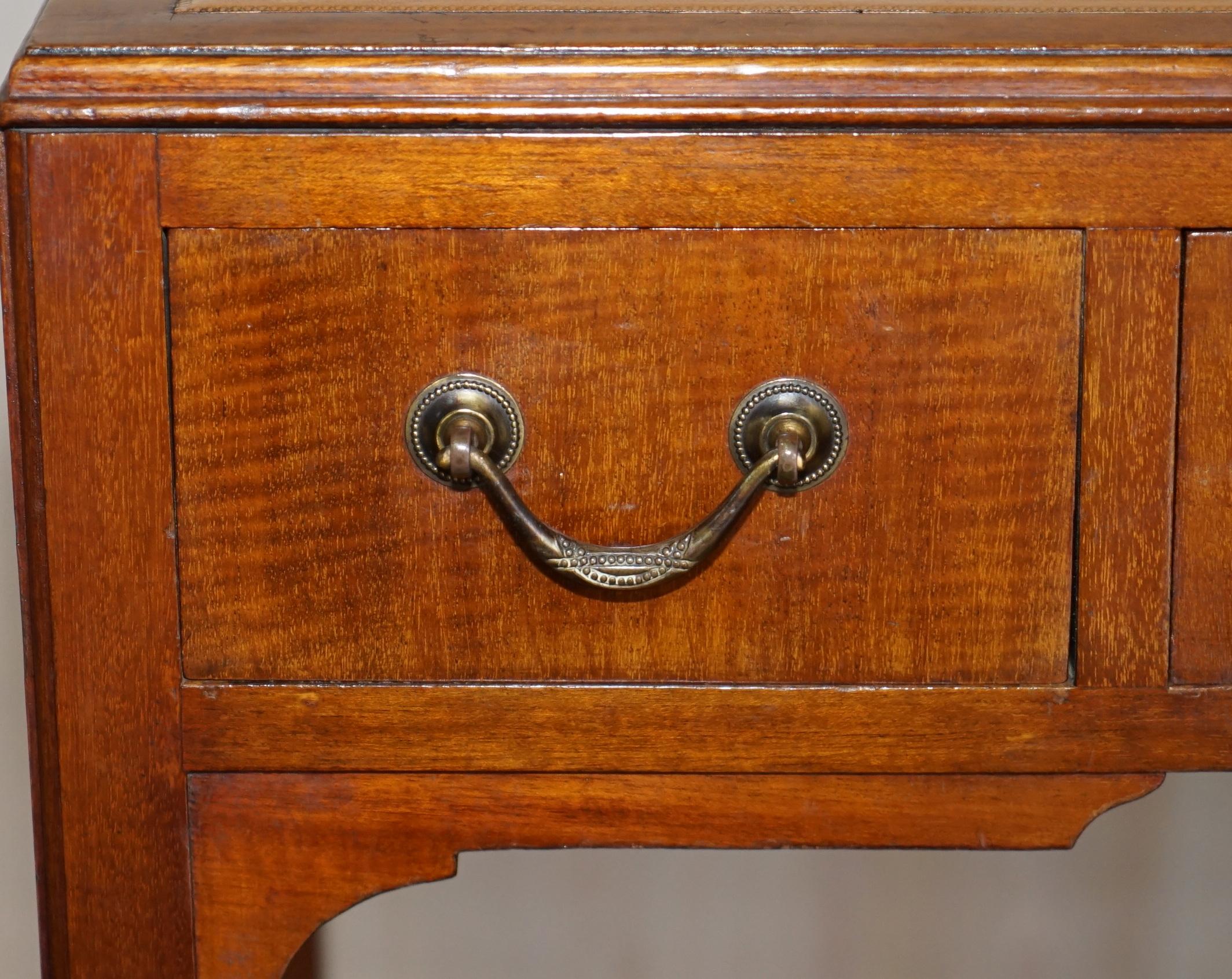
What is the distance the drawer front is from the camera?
0.55m

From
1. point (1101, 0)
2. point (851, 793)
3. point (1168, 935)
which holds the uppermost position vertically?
point (1101, 0)

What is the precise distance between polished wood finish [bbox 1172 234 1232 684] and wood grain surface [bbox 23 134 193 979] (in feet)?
1.25

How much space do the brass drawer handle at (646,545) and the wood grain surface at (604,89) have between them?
10cm

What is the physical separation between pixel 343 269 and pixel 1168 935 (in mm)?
974

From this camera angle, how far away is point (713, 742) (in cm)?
59

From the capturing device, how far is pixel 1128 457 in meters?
0.56

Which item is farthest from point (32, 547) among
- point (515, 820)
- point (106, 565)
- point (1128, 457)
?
point (1128, 457)

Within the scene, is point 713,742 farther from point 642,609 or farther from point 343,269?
point 343,269

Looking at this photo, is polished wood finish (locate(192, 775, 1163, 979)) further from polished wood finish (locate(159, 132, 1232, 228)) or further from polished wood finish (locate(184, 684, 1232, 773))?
polished wood finish (locate(159, 132, 1232, 228))

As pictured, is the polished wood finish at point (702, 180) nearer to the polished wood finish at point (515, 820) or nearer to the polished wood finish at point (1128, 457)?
the polished wood finish at point (1128, 457)

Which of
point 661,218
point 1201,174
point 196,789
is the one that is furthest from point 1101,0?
point 196,789

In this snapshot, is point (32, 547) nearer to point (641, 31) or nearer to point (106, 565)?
point (106, 565)

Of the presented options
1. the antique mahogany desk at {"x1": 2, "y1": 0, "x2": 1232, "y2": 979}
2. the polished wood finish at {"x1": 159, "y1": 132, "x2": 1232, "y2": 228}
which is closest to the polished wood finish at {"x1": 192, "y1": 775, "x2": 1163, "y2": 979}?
the antique mahogany desk at {"x1": 2, "y1": 0, "x2": 1232, "y2": 979}

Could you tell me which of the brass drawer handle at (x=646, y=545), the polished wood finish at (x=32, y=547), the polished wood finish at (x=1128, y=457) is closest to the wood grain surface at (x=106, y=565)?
the polished wood finish at (x=32, y=547)
